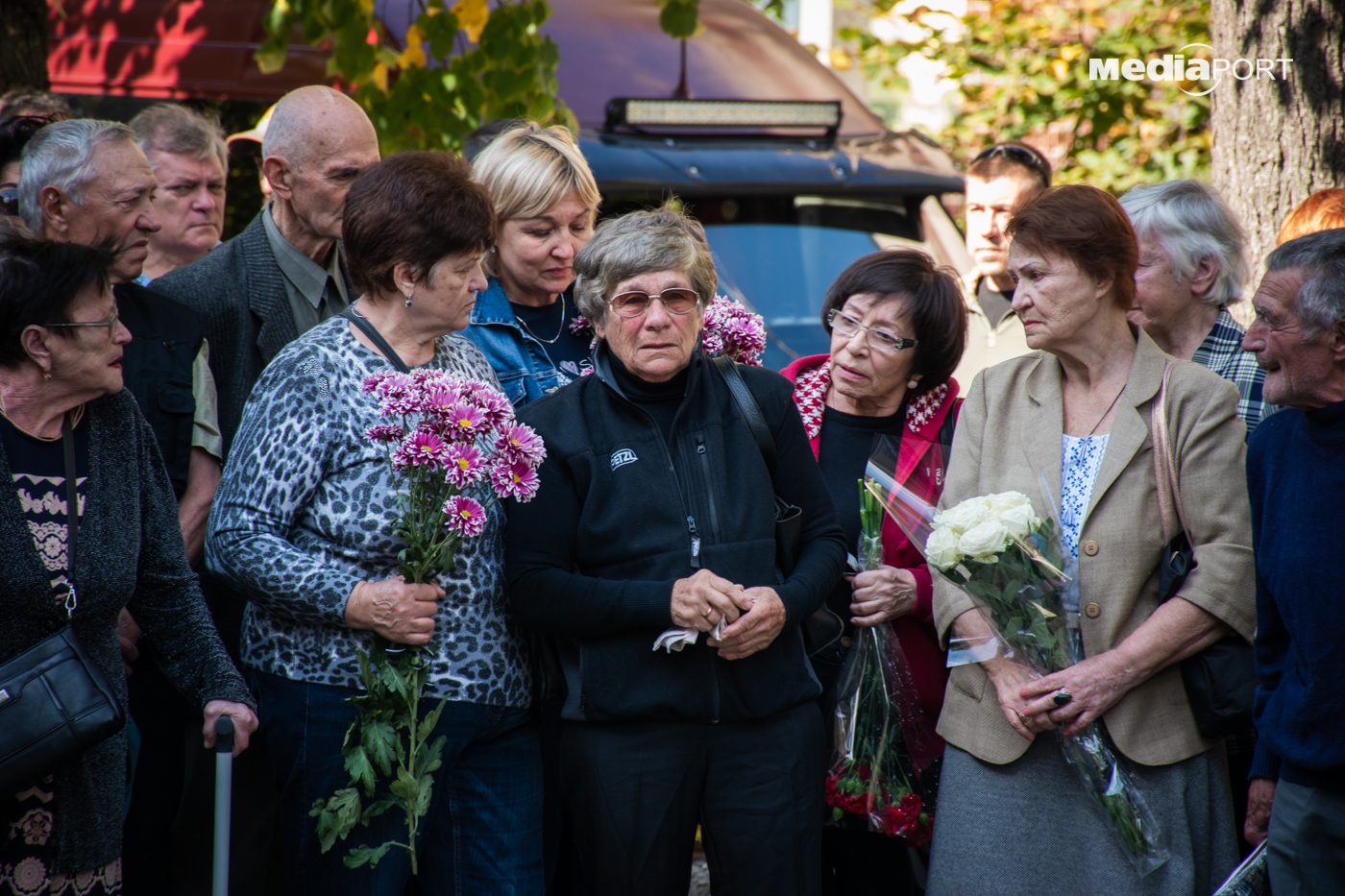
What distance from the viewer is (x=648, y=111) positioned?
5457mm

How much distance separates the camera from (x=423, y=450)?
2.55 m

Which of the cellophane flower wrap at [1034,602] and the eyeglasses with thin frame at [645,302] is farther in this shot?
the eyeglasses with thin frame at [645,302]

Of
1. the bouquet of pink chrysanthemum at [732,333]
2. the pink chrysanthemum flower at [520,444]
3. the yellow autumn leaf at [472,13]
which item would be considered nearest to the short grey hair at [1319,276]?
the bouquet of pink chrysanthemum at [732,333]

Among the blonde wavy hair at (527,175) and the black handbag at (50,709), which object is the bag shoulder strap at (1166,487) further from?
the black handbag at (50,709)

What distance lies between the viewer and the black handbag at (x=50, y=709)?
2.44 meters

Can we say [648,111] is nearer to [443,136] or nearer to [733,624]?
[443,136]

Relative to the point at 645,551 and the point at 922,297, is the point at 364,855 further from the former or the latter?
the point at 922,297

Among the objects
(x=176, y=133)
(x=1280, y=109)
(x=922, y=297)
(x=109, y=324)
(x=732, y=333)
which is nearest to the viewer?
(x=109, y=324)

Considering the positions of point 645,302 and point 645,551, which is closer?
point 645,551

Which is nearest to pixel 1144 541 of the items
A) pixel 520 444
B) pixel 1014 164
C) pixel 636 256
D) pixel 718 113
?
pixel 636 256

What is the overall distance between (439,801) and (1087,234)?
2.08 metres

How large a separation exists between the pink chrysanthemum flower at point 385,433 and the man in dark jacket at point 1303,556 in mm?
1895

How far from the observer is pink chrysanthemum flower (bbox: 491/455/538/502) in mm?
2594

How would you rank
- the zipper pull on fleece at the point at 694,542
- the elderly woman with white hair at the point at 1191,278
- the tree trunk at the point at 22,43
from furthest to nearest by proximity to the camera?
the tree trunk at the point at 22,43, the elderly woman with white hair at the point at 1191,278, the zipper pull on fleece at the point at 694,542
